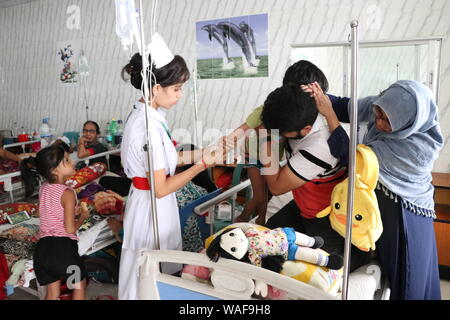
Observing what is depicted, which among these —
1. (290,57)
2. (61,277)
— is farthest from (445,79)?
(61,277)

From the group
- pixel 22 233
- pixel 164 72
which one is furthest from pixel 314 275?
pixel 22 233

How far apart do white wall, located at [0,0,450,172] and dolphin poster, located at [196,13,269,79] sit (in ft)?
0.25

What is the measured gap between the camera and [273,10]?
4.14 m

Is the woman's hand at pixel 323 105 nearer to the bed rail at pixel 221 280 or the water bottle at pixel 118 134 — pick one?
the bed rail at pixel 221 280

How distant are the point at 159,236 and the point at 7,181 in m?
2.23

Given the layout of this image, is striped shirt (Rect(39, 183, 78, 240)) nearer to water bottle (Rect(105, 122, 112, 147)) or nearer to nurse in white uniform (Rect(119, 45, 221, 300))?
nurse in white uniform (Rect(119, 45, 221, 300))

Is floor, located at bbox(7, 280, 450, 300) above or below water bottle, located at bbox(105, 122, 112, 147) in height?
below

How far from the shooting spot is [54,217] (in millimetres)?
2148

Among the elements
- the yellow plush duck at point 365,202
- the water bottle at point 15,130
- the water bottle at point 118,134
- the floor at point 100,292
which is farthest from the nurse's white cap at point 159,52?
the water bottle at point 15,130

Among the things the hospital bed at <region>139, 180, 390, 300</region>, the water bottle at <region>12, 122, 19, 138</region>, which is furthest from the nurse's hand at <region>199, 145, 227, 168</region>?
the water bottle at <region>12, 122, 19, 138</region>

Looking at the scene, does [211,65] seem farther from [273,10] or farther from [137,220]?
[137,220]

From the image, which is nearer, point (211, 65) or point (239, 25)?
point (239, 25)

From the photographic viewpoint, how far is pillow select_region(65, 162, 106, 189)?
11.3ft

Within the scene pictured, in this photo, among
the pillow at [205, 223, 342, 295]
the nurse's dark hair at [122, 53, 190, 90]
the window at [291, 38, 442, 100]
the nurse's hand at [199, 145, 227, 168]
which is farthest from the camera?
the window at [291, 38, 442, 100]
